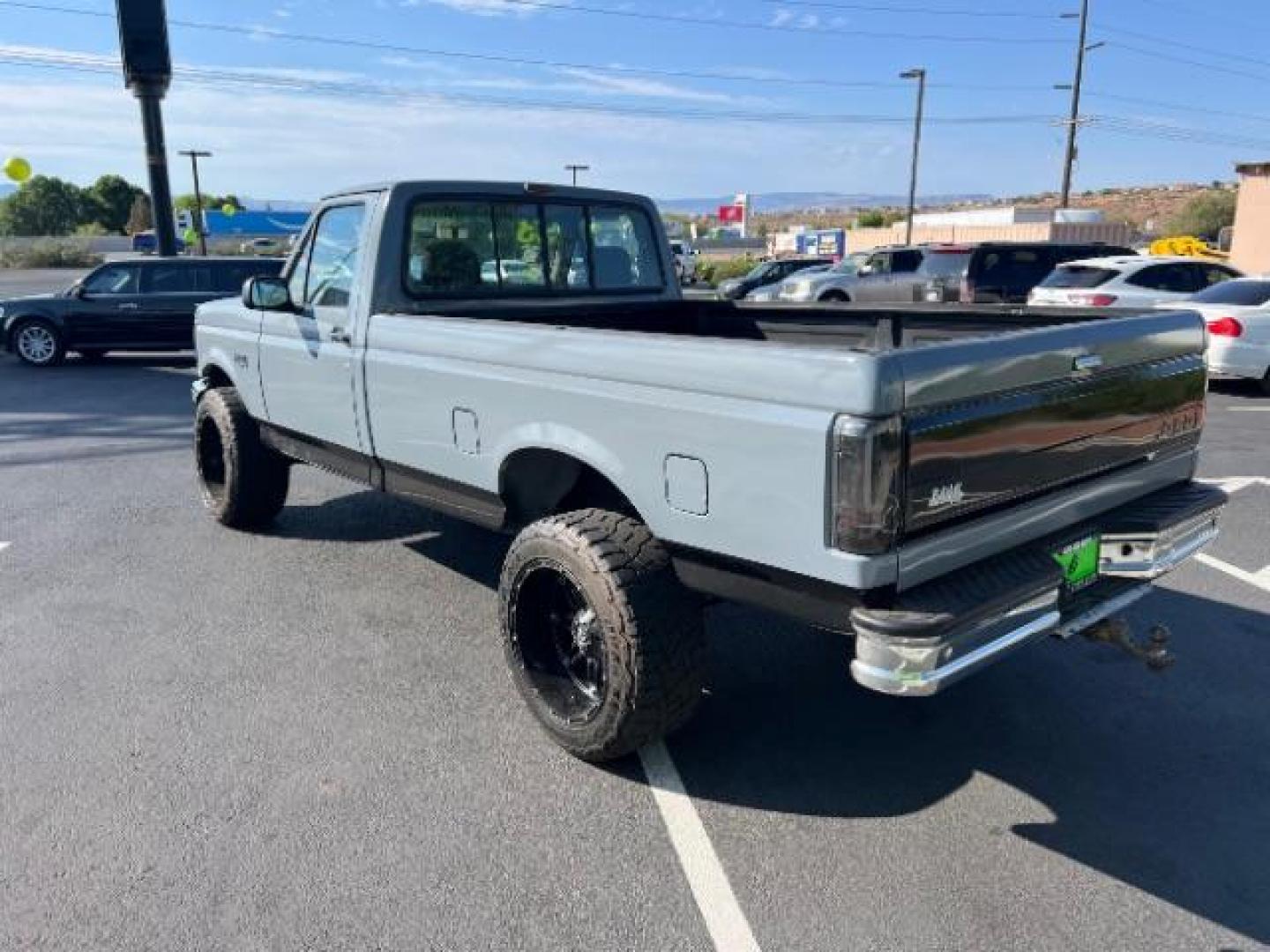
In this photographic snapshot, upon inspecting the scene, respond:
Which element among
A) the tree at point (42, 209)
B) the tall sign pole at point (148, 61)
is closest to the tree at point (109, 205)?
the tree at point (42, 209)

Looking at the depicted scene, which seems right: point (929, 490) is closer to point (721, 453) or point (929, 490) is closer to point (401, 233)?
point (721, 453)

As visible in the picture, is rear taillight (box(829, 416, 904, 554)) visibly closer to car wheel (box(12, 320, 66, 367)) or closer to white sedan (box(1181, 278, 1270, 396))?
white sedan (box(1181, 278, 1270, 396))

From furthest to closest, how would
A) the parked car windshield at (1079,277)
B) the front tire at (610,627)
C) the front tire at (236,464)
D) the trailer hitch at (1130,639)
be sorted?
the parked car windshield at (1079,277), the front tire at (236,464), the trailer hitch at (1130,639), the front tire at (610,627)

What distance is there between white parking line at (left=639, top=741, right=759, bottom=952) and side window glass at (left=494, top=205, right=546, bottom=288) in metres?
2.50

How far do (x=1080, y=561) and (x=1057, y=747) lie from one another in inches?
33.2

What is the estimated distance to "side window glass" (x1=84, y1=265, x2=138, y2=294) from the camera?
1446 cm

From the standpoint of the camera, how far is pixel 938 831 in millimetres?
3064

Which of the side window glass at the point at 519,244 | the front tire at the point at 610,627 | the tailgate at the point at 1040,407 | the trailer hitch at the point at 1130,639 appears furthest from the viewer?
the side window glass at the point at 519,244

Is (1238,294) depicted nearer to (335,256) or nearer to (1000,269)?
(1000,269)

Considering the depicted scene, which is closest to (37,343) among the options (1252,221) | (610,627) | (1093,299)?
(610,627)

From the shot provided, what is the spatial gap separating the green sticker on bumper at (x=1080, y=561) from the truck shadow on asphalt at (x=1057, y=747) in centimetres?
73

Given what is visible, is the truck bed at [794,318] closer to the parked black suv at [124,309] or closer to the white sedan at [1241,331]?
the white sedan at [1241,331]

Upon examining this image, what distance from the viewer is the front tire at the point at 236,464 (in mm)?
5793

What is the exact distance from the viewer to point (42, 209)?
79562mm
